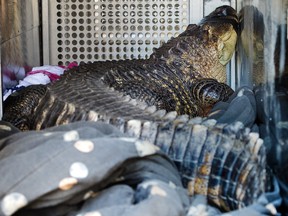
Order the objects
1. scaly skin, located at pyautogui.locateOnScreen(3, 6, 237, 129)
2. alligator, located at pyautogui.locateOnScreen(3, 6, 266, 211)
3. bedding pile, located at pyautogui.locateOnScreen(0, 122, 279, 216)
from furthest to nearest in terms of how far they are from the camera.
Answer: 1. scaly skin, located at pyautogui.locateOnScreen(3, 6, 237, 129)
2. alligator, located at pyautogui.locateOnScreen(3, 6, 266, 211)
3. bedding pile, located at pyautogui.locateOnScreen(0, 122, 279, 216)

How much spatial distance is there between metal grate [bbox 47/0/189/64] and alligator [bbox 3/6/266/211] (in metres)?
0.13

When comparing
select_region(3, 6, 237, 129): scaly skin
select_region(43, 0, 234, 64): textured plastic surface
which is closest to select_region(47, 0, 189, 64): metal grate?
select_region(43, 0, 234, 64): textured plastic surface

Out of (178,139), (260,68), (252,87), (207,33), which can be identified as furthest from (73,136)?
(207,33)

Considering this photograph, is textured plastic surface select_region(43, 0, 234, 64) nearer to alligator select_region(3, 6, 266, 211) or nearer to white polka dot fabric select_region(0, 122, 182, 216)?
alligator select_region(3, 6, 266, 211)

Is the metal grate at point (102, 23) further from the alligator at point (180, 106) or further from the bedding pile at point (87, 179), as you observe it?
the bedding pile at point (87, 179)

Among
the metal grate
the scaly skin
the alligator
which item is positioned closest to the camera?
the alligator

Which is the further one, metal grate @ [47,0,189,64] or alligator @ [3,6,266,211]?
metal grate @ [47,0,189,64]

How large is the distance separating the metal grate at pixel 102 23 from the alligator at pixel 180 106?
0.13 metres

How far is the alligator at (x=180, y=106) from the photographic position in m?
1.06

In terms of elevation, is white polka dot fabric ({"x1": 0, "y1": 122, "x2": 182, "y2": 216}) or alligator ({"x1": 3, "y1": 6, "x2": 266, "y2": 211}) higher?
white polka dot fabric ({"x1": 0, "y1": 122, "x2": 182, "y2": 216})

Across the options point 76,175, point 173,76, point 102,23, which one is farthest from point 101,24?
point 76,175

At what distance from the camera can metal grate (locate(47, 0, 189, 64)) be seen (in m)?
2.70

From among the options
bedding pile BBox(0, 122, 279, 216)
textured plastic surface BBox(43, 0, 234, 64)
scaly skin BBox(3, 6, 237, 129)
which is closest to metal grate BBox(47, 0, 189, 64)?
textured plastic surface BBox(43, 0, 234, 64)

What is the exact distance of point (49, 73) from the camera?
257 centimetres
